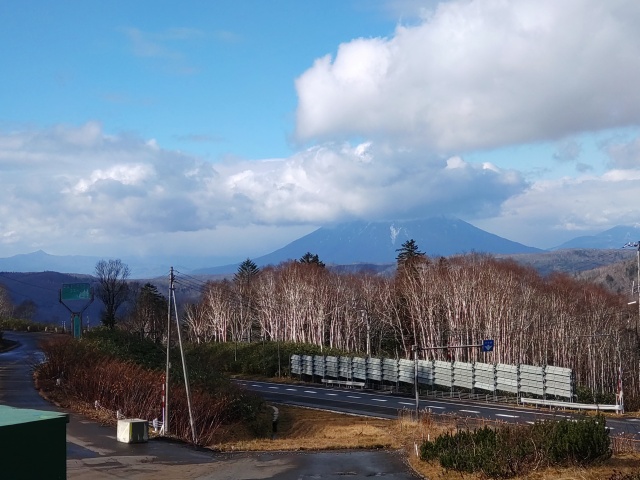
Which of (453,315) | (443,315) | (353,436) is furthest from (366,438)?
(443,315)

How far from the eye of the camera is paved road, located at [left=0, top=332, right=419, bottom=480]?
17.0 meters

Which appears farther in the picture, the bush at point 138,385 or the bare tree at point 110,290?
the bare tree at point 110,290

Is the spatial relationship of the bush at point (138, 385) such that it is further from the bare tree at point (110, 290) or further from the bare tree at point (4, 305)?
the bare tree at point (4, 305)

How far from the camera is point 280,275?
279ft

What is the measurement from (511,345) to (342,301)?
20.4 metres

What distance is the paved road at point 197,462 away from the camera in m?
17.0

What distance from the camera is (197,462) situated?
19031 mm

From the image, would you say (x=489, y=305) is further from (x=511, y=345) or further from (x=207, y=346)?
(x=207, y=346)

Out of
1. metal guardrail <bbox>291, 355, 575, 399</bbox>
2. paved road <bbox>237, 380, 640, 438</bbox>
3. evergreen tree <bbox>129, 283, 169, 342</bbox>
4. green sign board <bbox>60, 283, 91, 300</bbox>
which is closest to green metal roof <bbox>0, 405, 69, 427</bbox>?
paved road <bbox>237, 380, 640, 438</bbox>

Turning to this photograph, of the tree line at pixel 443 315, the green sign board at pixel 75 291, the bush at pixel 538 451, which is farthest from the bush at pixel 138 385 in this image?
the tree line at pixel 443 315

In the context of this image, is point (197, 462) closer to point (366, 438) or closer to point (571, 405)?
point (366, 438)

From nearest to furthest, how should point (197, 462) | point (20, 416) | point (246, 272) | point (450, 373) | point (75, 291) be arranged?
point (20, 416) < point (197, 462) < point (450, 373) < point (75, 291) < point (246, 272)

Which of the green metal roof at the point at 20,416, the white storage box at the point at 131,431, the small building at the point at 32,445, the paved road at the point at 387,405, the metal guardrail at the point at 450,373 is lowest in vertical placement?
the paved road at the point at 387,405

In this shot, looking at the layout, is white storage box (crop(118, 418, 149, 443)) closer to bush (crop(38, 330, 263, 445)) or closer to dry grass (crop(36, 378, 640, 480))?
dry grass (crop(36, 378, 640, 480))
